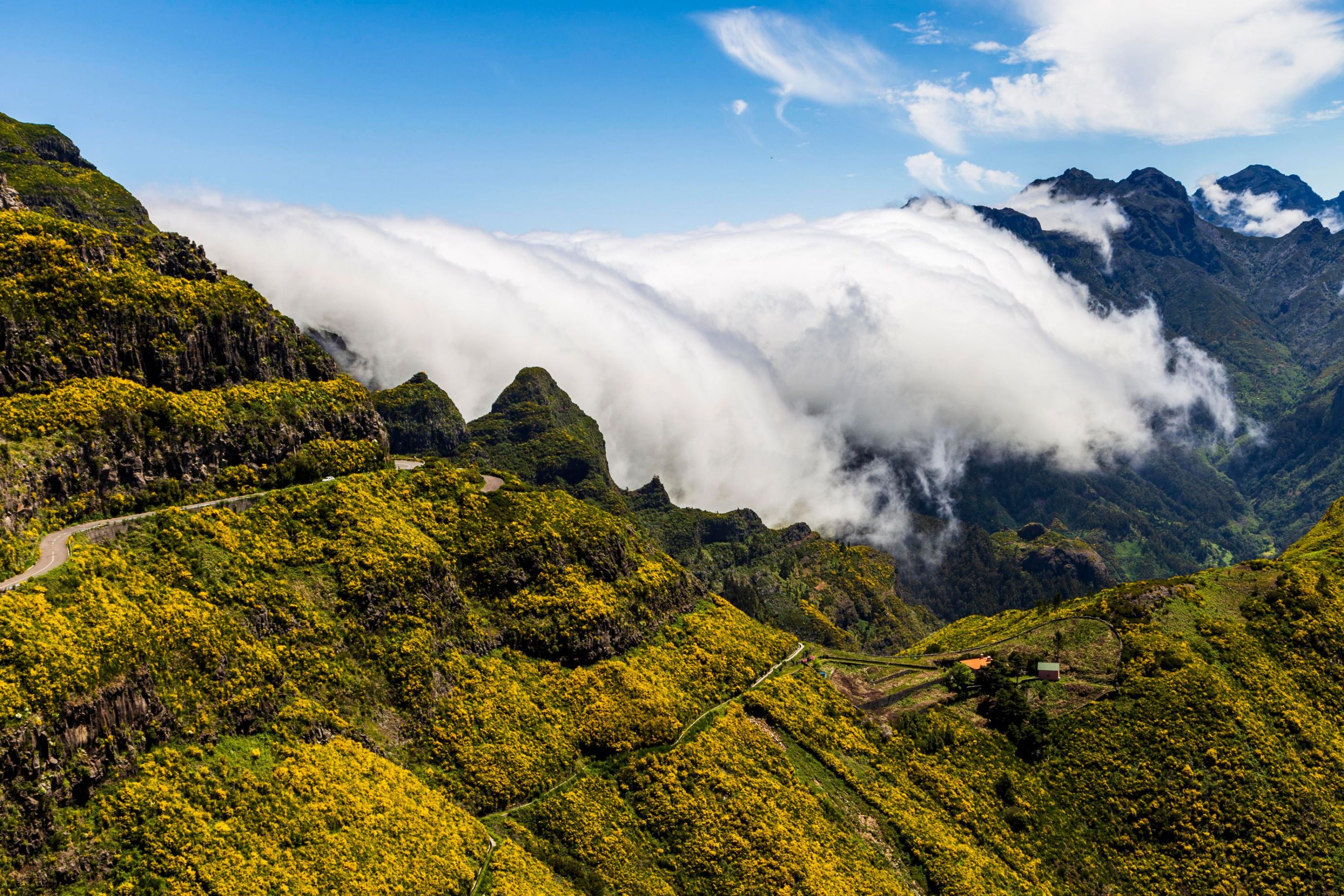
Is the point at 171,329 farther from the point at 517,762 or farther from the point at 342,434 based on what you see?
the point at 517,762

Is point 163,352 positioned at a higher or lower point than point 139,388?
higher

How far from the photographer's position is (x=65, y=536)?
3492 inches

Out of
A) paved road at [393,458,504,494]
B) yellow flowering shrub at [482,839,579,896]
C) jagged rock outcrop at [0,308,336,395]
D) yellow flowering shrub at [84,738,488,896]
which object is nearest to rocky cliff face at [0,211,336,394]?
jagged rock outcrop at [0,308,336,395]

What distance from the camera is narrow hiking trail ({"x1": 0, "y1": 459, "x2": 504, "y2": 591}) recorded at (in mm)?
79000

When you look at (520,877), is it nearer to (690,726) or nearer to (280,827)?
(280,827)

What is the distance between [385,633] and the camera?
110 metres

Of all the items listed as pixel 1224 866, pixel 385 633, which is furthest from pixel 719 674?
pixel 1224 866

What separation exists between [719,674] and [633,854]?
4076 centimetres

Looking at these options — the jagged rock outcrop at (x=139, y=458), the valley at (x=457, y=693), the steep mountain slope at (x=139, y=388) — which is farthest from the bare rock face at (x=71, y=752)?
the jagged rock outcrop at (x=139, y=458)

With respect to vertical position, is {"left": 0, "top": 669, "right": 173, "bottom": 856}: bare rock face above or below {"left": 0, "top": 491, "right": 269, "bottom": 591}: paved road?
below

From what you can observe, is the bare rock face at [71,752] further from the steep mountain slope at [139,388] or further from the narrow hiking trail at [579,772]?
the narrow hiking trail at [579,772]

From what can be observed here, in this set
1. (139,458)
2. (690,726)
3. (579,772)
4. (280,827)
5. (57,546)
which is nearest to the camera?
(280,827)

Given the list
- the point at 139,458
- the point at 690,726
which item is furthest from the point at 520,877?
the point at 139,458

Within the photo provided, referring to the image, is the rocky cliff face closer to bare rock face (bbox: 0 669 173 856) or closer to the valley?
the valley
